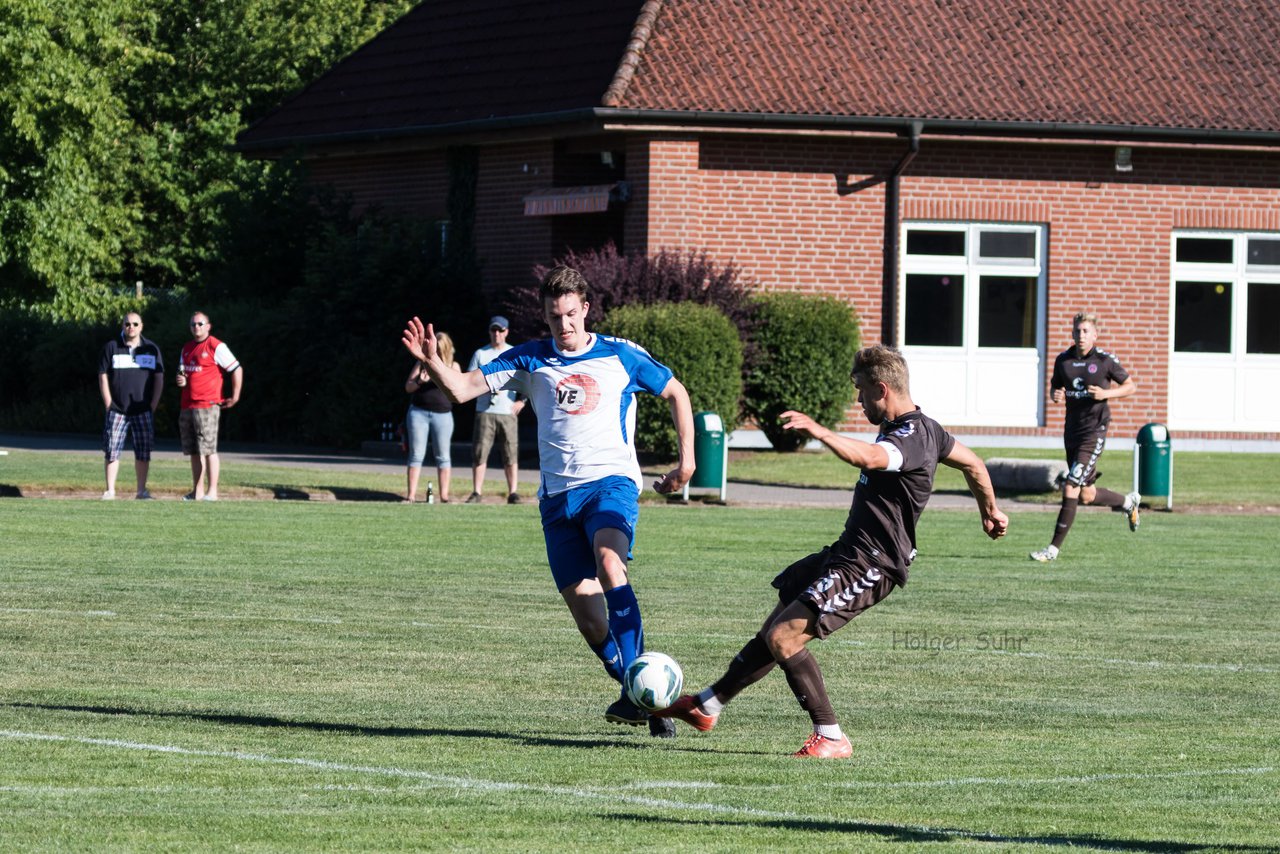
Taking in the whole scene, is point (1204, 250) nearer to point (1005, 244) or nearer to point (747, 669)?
point (1005, 244)

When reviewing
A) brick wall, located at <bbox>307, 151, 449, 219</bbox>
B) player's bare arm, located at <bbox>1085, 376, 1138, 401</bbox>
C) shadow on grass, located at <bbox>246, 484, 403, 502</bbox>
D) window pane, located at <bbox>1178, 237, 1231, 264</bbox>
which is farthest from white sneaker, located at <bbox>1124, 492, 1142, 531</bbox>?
brick wall, located at <bbox>307, 151, 449, 219</bbox>

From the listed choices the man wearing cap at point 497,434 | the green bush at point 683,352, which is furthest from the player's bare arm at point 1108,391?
the green bush at point 683,352

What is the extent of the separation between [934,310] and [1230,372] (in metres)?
5.07

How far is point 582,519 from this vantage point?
→ 934 centimetres

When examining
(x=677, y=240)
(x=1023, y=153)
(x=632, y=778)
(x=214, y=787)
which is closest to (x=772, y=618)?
(x=632, y=778)

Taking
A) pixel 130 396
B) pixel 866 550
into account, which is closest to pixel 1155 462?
pixel 130 396

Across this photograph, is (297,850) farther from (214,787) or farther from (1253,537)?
(1253,537)

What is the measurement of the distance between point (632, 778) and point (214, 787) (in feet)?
5.05

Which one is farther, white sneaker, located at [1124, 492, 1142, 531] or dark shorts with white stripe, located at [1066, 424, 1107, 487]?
white sneaker, located at [1124, 492, 1142, 531]

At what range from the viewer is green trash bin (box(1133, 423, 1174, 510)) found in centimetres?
2522

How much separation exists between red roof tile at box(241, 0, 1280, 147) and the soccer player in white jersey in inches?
832

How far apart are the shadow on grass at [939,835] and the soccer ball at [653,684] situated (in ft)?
5.27

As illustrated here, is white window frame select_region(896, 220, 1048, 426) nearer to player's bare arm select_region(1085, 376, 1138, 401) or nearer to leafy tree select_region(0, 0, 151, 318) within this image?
player's bare arm select_region(1085, 376, 1138, 401)

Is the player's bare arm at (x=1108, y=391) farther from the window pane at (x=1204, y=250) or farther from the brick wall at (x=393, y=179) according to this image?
the brick wall at (x=393, y=179)
